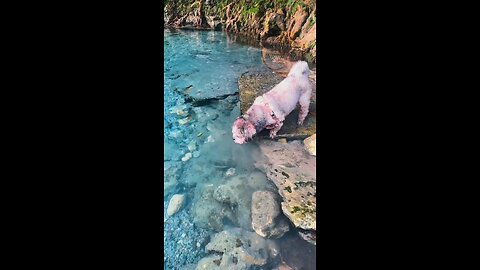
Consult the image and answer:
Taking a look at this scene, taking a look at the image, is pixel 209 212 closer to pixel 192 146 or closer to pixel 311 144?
pixel 192 146

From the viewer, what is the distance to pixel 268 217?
2316 mm

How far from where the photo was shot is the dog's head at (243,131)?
2553mm

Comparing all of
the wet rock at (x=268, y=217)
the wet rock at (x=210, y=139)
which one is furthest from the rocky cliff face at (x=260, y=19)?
the wet rock at (x=268, y=217)

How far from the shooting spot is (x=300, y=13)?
2.71 m

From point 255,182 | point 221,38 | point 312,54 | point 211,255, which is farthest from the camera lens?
point 221,38

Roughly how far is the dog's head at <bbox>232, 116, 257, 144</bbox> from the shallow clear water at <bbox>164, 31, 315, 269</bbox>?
0.17 feet

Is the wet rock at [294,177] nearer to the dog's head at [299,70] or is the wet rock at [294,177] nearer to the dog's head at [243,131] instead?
the dog's head at [243,131]

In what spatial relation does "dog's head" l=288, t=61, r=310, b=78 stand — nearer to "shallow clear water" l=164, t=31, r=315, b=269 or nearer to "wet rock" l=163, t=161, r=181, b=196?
"shallow clear water" l=164, t=31, r=315, b=269

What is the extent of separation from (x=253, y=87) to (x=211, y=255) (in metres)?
1.48

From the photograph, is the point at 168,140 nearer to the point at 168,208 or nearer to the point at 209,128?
the point at 209,128

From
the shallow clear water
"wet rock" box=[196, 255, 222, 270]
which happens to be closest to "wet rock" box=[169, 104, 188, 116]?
the shallow clear water

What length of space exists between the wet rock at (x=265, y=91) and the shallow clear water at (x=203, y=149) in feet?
0.26
